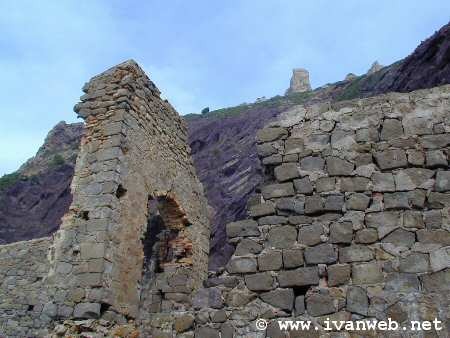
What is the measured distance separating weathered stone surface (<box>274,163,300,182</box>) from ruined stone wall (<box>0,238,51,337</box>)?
9.25 m

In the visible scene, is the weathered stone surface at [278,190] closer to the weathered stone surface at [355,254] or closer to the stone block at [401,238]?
the weathered stone surface at [355,254]

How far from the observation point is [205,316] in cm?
433

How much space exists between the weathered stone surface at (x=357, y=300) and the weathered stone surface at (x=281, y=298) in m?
0.48

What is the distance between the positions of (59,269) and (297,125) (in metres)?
4.22

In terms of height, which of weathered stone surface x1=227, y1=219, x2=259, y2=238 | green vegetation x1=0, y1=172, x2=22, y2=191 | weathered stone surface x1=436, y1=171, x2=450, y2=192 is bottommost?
weathered stone surface x1=227, y1=219, x2=259, y2=238

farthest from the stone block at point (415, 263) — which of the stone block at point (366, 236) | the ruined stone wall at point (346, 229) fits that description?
the stone block at point (366, 236)

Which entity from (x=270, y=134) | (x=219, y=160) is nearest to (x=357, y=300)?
(x=270, y=134)

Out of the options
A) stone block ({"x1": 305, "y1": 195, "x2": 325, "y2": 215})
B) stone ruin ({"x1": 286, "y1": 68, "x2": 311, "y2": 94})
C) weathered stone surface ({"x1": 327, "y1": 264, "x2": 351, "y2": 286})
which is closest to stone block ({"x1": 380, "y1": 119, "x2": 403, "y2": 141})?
stone block ({"x1": 305, "y1": 195, "x2": 325, "y2": 215})

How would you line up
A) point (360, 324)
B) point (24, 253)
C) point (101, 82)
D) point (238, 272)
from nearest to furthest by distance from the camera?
point (360, 324)
point (238, 272)
point (101, 82)
point (24, 253)

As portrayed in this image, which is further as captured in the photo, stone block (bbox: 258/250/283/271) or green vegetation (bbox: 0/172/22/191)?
green vegetation (bbox: 0/172/22/191)

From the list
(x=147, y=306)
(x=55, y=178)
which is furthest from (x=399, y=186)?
(x=55, y=178)

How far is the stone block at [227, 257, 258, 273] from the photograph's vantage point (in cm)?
433

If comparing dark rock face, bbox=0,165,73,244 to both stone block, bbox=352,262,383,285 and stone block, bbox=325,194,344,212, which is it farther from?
stone block, bbox=352,262,383,285

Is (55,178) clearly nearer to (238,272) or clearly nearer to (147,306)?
(147,306)
